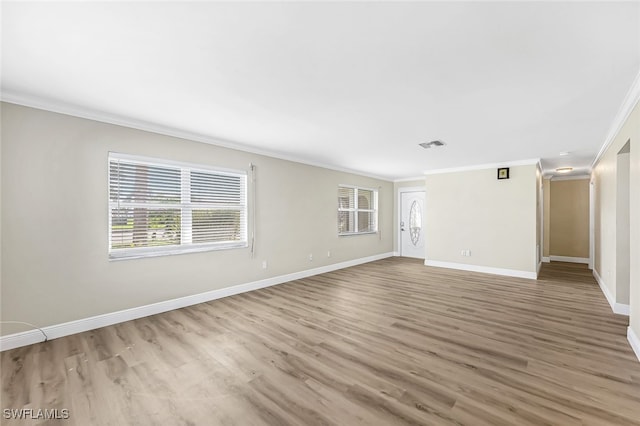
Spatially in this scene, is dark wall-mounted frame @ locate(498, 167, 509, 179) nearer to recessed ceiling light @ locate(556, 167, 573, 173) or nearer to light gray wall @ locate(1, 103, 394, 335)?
recessed ceiling light @ locate(556, 167, 573, 173)

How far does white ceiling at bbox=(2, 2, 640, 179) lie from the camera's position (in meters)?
1.55

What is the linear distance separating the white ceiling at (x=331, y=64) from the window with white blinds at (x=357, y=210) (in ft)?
10.5

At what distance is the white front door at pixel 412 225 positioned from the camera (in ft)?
25.8

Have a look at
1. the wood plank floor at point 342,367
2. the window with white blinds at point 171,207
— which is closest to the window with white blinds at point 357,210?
the window with white blinds at point 171,207

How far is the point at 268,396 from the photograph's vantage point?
1898 millimetres

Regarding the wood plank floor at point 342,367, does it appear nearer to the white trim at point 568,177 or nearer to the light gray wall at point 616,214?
the light gray wall at point 616,214

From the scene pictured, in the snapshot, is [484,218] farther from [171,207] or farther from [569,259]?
[171,207]

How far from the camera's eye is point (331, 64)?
2.05 m

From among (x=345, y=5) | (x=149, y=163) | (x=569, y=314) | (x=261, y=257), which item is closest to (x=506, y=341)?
(x=569, y=314)

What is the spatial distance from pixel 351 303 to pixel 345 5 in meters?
3.46

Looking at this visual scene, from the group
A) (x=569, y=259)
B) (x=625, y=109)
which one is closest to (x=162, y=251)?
(x=625, y=109)

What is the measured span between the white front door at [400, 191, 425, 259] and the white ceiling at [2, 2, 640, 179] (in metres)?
4.34

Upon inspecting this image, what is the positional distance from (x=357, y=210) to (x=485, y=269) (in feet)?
10.5

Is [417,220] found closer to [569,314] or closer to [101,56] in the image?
[569,314]
